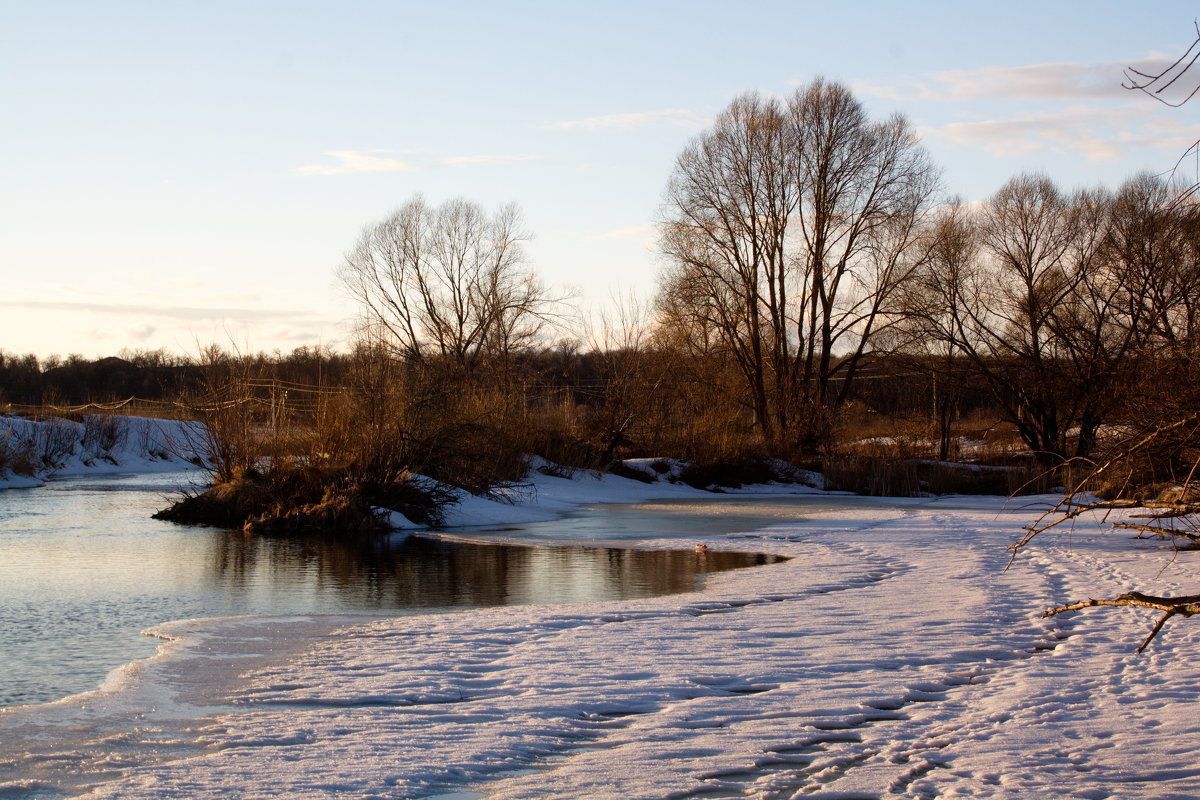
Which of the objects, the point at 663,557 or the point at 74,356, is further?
the point at 74,356

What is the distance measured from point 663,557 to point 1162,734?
9110 mm

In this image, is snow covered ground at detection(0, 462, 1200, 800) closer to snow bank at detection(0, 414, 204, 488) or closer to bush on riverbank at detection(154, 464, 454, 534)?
bush on riverbank at detection(154, 464, 454, 534)

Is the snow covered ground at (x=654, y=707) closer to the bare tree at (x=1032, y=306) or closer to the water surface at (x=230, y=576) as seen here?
the water surface at (x=230, y=576)

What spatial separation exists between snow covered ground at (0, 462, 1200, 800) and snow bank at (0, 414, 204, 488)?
79.9ft

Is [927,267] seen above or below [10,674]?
above

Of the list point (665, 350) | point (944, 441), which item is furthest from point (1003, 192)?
point (665, 350)

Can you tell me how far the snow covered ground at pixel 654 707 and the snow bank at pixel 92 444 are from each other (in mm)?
24345

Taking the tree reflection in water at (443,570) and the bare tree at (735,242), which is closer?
the tree reflection in water at (443,570)

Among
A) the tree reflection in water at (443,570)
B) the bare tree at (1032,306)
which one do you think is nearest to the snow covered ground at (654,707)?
the tree reflection in water at (443,570)

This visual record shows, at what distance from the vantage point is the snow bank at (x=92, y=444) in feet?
105

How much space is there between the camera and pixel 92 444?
36031 mm

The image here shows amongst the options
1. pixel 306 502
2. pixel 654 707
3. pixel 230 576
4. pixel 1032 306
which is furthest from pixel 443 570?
pixel 1032 306

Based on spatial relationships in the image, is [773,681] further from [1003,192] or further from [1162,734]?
[1003,192]

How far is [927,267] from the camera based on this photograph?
34219 millimetres
